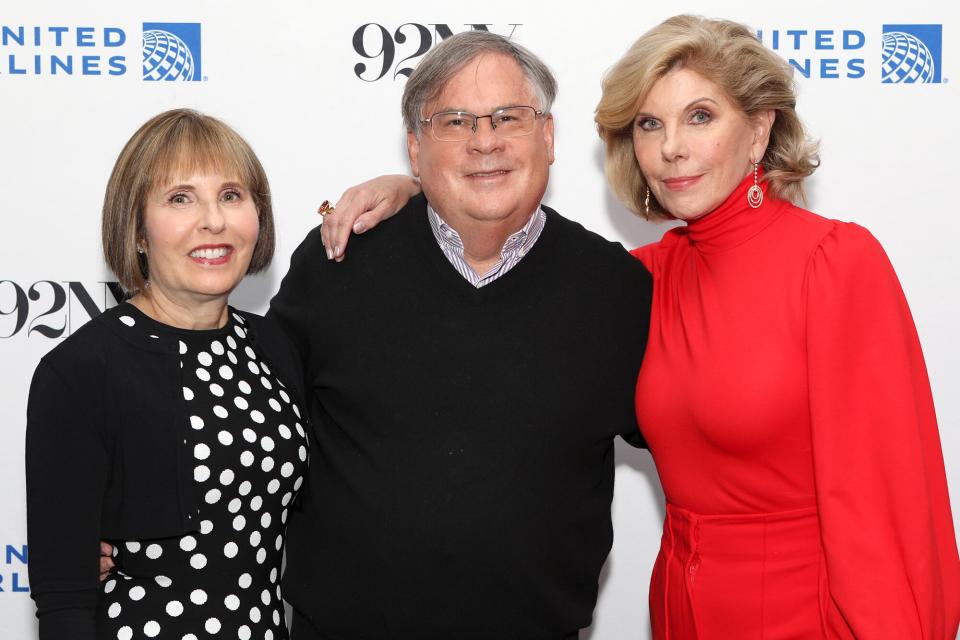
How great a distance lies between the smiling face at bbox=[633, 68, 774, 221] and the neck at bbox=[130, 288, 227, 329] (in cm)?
82

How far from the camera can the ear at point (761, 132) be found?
5.74ft

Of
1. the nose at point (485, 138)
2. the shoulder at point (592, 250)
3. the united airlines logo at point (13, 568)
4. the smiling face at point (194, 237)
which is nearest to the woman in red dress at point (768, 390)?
the shoulder at point (592, 250)

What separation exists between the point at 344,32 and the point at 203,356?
3.98ft

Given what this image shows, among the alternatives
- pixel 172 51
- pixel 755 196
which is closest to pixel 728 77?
pixel 755 196

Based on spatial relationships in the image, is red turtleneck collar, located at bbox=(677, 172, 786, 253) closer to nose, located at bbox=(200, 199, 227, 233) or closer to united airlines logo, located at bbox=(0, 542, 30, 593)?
nose, located at bbox=(200, 199, 227, 233)

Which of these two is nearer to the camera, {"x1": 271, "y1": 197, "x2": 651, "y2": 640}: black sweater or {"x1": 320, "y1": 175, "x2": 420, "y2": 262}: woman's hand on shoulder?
{"x1": 271, "y1": 197, "x2": 651, "y2": 640}: black sweater

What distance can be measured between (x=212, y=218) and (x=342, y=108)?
104 centimetres

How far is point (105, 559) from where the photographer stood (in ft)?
4.91

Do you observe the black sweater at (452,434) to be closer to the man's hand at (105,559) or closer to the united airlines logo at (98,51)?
A: the man's hand at (105,559)

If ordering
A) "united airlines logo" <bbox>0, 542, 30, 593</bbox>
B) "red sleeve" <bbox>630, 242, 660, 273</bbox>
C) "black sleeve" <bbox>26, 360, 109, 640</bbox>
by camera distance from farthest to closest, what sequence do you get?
"united airlines logo" <bbox>0, 542, 30, 593</bbox>, "red sleeve" <bbox>630, 242, 660, 273</bbox>, "black sleeve" <bbox>26, 360, 109, 640</bbox>

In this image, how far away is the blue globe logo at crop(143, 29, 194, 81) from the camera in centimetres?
249

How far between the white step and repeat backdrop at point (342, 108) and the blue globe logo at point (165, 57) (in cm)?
1

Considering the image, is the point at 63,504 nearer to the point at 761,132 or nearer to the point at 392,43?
the point at 761,132

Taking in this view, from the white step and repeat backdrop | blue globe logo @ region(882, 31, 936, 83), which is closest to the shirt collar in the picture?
the white step and repeat backdrop
